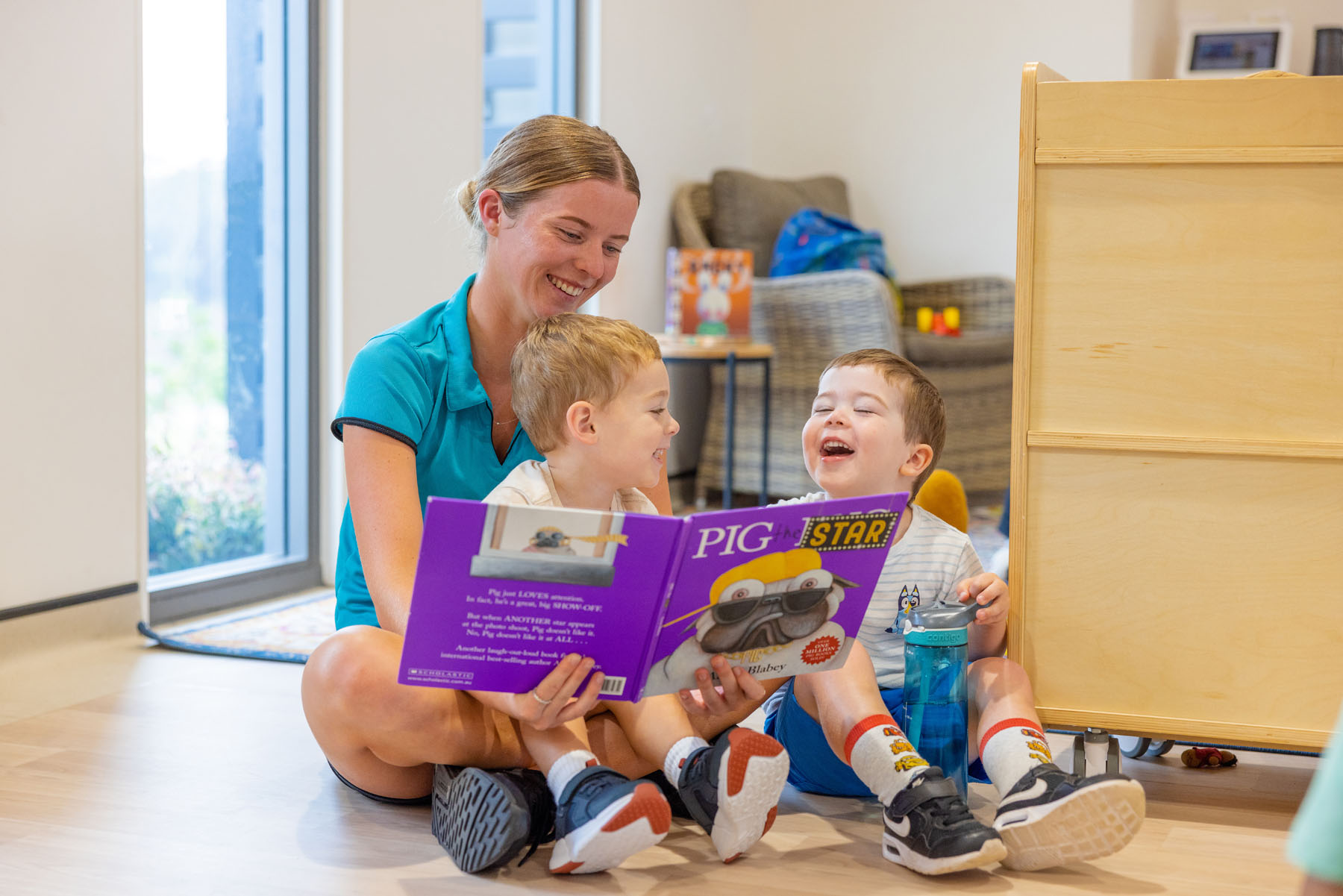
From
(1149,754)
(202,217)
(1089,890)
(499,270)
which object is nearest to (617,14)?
(202,217)

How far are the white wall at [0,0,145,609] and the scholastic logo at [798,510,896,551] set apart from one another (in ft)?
4.31

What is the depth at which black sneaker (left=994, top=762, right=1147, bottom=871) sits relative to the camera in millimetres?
1076

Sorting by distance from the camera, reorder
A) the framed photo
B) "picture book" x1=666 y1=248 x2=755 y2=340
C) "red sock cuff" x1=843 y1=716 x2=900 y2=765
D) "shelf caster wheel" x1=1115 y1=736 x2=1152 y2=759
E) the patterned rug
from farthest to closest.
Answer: the framed photo < "picture book" x1=666 y1=248 x2=755 y2=340 < the patterned rug < "shelf caster wheel" x1=1115 y1=736 x2=1152 y2=759 < "red sock cuff" x1=843 y1=716 x2=900 y2=765

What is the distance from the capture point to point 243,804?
4.32 ft

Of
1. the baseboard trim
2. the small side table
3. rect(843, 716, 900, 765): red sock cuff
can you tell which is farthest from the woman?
the small side table

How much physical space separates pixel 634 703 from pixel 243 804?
418mm

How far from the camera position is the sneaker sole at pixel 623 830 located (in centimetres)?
104

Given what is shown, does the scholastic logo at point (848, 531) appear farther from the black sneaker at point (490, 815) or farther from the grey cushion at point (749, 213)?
the grey cushion at point (749, 213)

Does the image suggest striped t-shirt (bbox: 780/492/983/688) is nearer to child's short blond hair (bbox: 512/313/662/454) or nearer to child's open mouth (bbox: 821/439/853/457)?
child's open mouth (bbox: 821/439/853/457)

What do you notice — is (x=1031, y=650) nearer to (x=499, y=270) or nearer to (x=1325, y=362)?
(x=1325, y=362)

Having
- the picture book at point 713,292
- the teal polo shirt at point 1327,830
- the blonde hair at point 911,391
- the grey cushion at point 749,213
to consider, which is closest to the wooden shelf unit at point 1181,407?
the blonde hair at point 911,391

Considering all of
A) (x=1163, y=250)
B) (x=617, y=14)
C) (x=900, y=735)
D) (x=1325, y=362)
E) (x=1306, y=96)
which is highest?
(x=617, y=14)

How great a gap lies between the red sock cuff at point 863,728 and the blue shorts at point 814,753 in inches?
3.7

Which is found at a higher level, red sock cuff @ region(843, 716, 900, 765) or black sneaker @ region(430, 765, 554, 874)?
red sock cuff @ region(843, 716, 900, 765)
